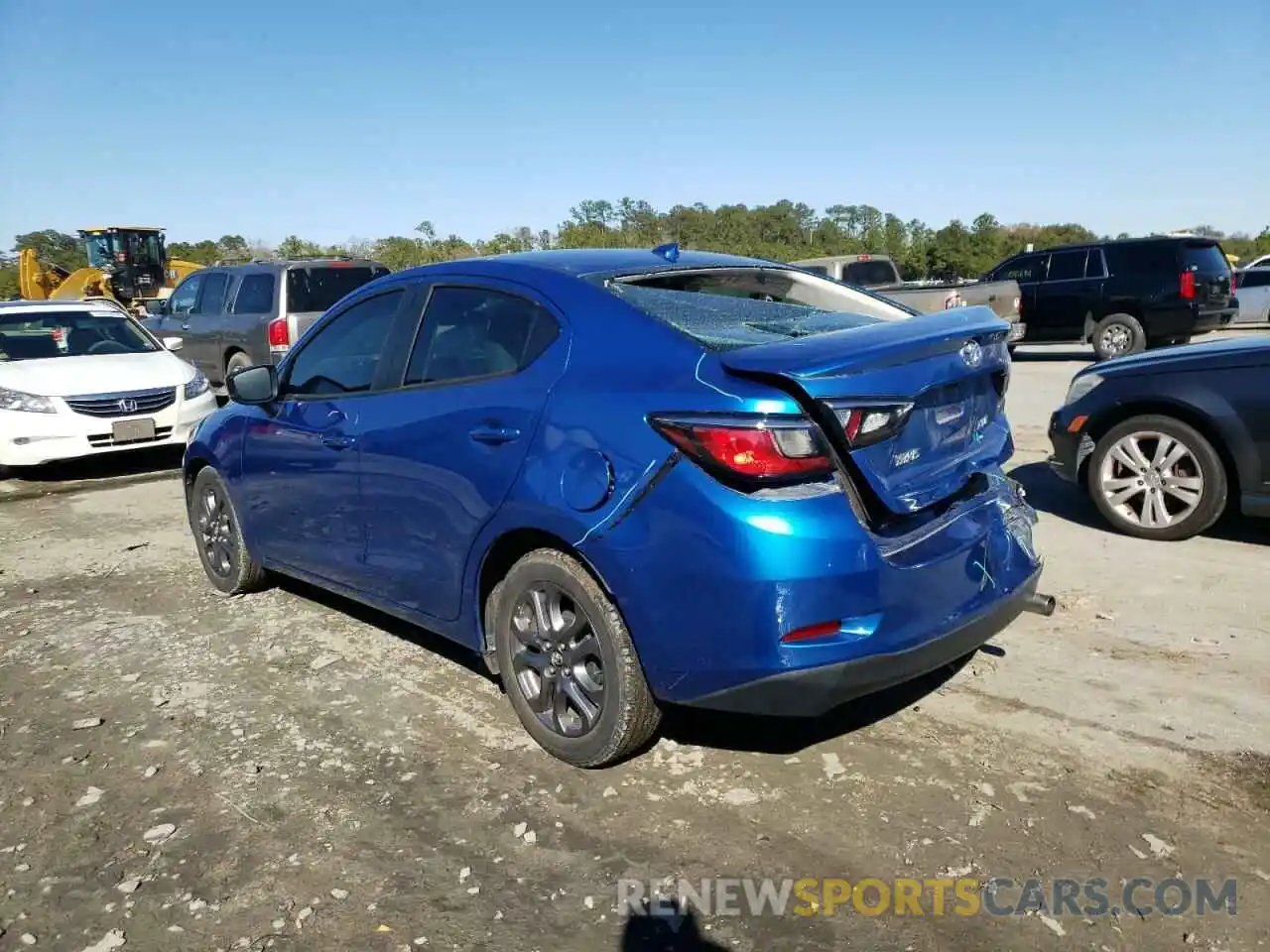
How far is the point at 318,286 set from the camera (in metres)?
13.0

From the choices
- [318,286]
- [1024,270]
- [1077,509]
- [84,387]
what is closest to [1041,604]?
[1077,509]

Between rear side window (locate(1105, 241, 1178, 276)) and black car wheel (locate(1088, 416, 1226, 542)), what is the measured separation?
34.2 ft

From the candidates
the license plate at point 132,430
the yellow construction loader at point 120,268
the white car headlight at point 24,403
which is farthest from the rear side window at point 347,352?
the yellow construction loader at point 120,268

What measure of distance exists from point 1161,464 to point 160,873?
5320 millimetres

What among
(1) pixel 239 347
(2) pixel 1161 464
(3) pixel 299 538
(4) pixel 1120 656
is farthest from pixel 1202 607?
(1) pixel 239 347

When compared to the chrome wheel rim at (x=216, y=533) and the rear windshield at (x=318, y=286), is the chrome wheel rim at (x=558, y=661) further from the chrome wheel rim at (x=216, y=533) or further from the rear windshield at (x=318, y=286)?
the rear windshield at (x=318, y=286)

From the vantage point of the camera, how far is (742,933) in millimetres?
2535

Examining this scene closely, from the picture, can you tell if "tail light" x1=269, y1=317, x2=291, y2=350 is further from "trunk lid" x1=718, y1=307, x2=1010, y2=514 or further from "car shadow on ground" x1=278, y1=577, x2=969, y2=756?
"trunk lid" x1=718, y1=307, x2=1010, y2=514

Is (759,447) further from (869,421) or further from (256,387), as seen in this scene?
(256,387)

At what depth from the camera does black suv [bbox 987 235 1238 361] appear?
47.6 feet

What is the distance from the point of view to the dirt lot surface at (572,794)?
104 inches

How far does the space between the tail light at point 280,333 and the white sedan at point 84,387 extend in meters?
2.20

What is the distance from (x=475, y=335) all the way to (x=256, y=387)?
5.20 feet

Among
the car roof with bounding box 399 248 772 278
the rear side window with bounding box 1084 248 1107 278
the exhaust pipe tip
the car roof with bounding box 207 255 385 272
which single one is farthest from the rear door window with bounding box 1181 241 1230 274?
the exhaust pipe tip
